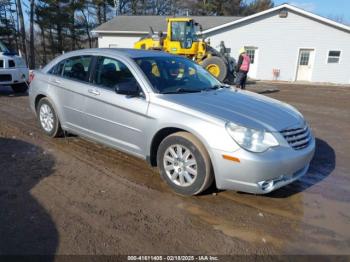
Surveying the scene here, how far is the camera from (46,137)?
6246mm

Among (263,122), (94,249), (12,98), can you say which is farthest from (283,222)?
(12,98)

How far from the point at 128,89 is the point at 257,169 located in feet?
6.42

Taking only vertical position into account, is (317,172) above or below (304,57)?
below

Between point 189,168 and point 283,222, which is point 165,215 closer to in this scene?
point 189,168

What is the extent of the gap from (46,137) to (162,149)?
2.98m

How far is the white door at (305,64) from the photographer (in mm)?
22438

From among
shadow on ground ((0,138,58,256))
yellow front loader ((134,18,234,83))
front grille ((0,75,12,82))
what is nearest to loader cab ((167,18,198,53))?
yellow front loader ((134,18,234,83))

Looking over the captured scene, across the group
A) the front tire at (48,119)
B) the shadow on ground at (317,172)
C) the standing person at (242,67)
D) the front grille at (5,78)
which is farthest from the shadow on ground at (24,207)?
the standing person at (242,67)

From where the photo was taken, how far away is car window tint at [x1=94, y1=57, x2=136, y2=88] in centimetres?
480

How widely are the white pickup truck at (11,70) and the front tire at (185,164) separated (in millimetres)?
8446

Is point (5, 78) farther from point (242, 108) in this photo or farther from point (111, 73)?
point (242, 108)

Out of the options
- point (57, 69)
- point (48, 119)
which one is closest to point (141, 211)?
point (48, 119)

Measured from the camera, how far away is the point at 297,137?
4027 millimetres

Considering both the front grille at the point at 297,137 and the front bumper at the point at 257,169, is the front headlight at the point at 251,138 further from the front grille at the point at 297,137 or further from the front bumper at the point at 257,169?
the front grille at the point at 297,137
